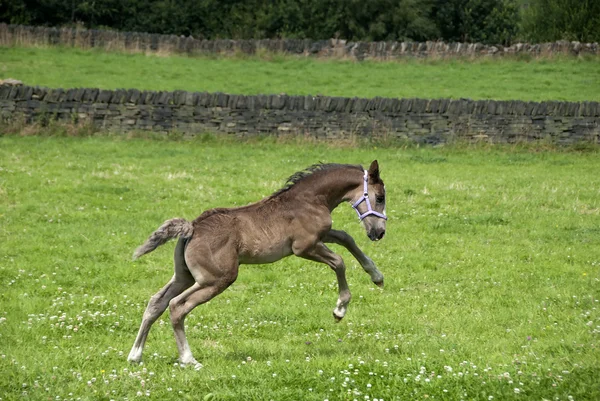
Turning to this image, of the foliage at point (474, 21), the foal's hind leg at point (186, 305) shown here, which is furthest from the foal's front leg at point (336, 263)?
the foliage at point (474, 21)

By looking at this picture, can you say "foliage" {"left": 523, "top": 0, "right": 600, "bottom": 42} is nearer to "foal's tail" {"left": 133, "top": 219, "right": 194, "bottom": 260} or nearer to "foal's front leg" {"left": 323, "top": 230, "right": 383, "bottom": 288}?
"foal's front leg" {"left": 323, "top": 230, "right": 383, "bottom": 288}

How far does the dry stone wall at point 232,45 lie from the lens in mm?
47125

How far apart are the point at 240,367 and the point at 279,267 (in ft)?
20.7

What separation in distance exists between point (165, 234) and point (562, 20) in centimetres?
5960

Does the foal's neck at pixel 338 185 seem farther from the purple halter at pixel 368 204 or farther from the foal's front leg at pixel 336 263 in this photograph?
the foal's front leg at pixel 336 263

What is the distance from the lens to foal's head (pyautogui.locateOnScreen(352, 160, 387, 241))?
414 inches

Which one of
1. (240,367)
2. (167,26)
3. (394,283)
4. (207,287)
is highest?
(207,287)

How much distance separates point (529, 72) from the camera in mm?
42469

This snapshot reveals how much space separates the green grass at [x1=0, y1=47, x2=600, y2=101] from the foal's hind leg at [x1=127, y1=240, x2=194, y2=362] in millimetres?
27604

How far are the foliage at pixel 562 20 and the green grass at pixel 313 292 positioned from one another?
37.0m

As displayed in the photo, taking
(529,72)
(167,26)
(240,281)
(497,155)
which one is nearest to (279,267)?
(240,281)

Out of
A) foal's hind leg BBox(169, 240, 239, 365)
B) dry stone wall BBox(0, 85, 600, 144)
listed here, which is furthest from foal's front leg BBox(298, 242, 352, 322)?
dry stone wall BBox(0, 85, 600, 144)

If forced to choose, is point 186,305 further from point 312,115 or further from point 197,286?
point 312,115

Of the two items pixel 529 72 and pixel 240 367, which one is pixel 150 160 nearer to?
A: pixel 240 367
